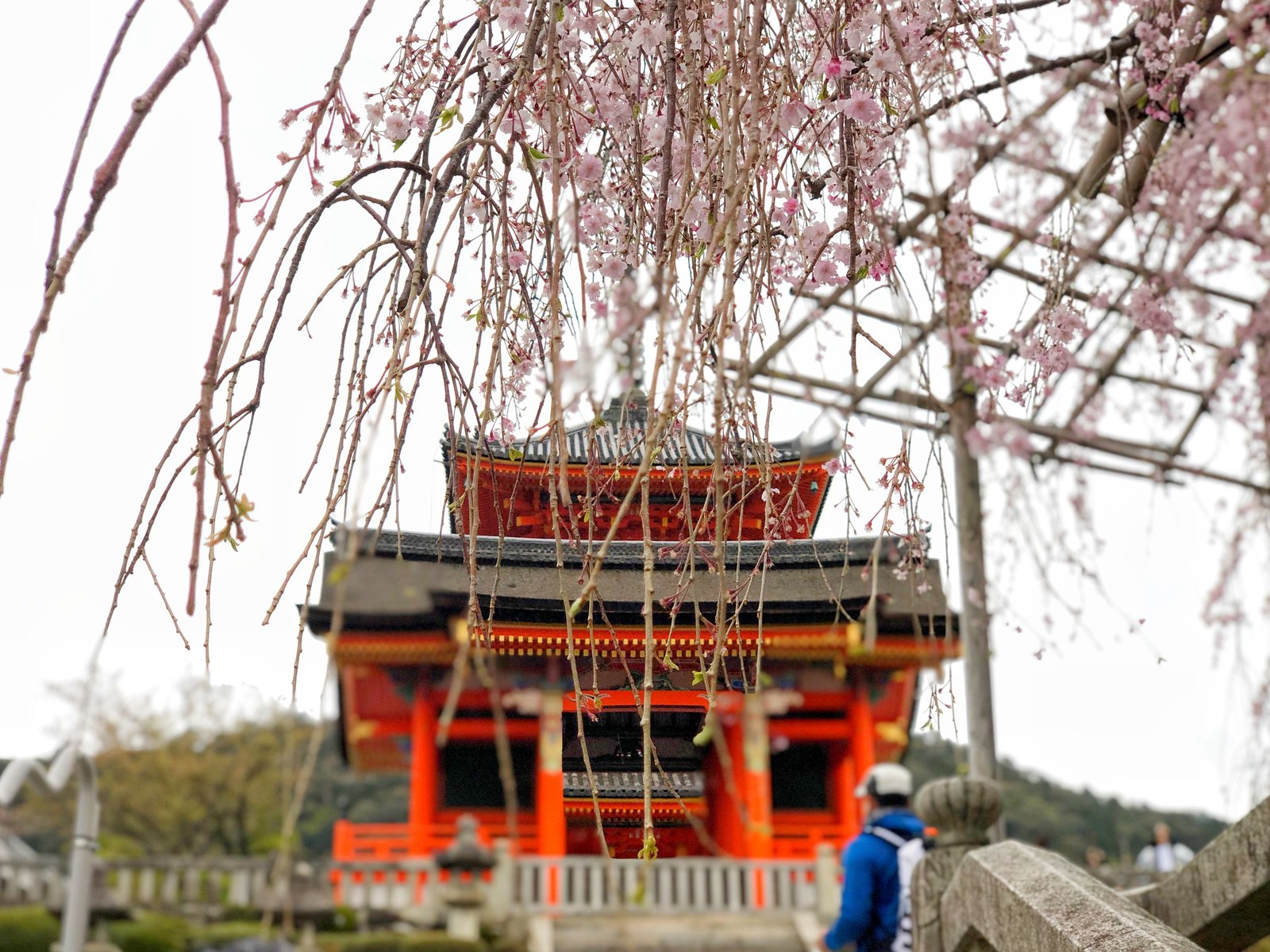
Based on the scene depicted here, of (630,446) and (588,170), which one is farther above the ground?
(588,170)

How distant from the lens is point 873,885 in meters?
2.13

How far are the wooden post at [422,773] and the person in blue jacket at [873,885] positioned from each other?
1.99m

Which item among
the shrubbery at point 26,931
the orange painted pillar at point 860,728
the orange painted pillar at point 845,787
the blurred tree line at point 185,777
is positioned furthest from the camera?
the blurred tree line at point 185,777

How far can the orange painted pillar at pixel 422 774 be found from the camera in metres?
4.06

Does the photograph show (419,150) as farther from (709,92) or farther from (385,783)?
(385,783)

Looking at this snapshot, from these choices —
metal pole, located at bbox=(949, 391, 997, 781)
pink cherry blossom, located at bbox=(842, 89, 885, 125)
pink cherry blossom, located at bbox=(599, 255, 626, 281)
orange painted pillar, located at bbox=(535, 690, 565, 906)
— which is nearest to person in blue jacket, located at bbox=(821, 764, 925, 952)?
orange painted pillar, located at bbox=(535, 690, 565, 906)

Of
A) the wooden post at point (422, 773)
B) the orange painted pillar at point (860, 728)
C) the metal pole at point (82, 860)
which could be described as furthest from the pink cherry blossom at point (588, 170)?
the wooden post at point (422, 773)

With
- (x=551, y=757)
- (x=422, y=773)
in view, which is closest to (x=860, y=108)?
(x=551, y=757)

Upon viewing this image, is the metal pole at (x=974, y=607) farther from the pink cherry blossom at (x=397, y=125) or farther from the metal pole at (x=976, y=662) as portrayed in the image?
the pink cherry blossom at (x=397, y=125)

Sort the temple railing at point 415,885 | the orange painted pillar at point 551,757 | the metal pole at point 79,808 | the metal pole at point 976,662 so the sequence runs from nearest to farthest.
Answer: the orange painted pillar at point 551,757 < the metal pole at point 79,808 < the metal pole at point 976,662 < the temple railing at point 415,885

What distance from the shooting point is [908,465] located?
1.36 metres

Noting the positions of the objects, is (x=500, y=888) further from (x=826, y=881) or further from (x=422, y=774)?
→ (x=826, y=881)

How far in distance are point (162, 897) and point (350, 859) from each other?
200 cm

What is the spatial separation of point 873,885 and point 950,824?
188 millimetres
